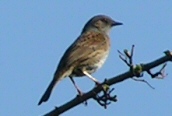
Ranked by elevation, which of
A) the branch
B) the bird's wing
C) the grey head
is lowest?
the grey head

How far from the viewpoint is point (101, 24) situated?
13234 mm

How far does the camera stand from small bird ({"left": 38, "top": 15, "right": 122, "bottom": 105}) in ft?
32.8

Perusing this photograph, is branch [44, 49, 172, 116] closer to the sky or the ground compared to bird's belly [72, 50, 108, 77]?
closer to the sky

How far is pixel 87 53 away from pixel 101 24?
2.32 m

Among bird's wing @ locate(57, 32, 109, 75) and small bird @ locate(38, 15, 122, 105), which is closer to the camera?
small bird @ locate(38, 15, 122, 105)

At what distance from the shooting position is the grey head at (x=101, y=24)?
13.1 metres

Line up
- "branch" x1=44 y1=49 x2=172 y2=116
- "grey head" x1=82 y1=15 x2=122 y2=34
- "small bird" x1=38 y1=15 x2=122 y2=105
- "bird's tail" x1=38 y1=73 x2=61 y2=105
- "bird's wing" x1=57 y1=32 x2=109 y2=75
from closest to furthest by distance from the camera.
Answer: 1. "branch" x1=44 y1=49 x2=172 y2=116
2. "bird's tail" x1=38 y1=73 x2=61 y2=105
3. "small bird" x1=38 y1=15 x2=122 y2=105
4. "bird's wing" x1=57 y1=32 x2=109 y2=75
5. "grey head" x1=82 y1=15 x2=122 y2=34

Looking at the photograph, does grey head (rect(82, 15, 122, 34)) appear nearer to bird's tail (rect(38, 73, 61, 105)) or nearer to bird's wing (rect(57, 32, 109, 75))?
bird's wing (rect(57, 32, 109, 75))

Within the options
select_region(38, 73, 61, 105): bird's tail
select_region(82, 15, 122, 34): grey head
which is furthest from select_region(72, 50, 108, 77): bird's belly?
select_region(82, 15, 122, 34): grey head

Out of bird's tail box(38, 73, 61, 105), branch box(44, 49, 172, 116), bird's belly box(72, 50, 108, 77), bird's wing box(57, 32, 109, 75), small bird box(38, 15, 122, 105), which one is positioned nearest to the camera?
branch box(44, 49, 172, 116)

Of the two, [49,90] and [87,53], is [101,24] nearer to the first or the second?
[87,53]

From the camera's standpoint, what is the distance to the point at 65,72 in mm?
9945

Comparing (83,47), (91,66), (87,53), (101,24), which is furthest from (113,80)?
(101,24)

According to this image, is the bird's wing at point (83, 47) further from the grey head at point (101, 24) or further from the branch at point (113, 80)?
the branch at point (113, 80)
